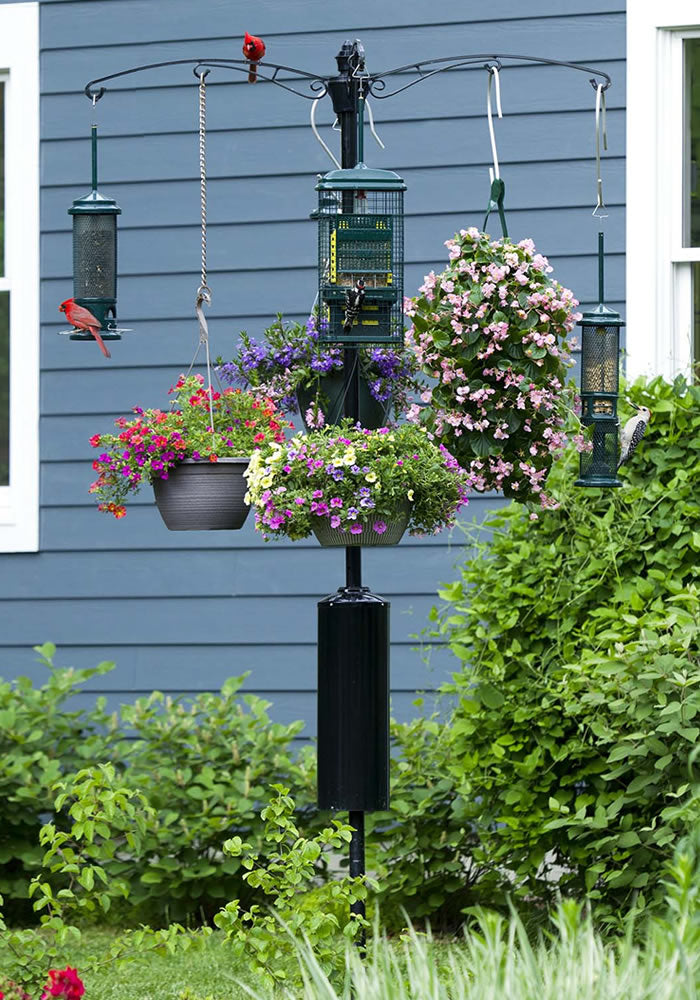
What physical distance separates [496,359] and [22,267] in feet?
8.02

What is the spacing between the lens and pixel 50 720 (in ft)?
15.7

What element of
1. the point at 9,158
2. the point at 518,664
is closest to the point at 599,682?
the point at 518,664

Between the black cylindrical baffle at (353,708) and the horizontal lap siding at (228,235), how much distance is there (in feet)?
4.74

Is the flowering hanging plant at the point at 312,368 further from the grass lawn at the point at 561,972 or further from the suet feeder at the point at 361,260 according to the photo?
the grass lawn at the point at 561,972

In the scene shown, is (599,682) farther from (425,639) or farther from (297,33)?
(297,33)

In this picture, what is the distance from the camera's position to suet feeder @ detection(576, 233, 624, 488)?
3598 mm

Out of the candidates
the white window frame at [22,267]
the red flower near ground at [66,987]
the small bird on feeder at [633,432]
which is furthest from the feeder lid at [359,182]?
the white window frame at [22,267]

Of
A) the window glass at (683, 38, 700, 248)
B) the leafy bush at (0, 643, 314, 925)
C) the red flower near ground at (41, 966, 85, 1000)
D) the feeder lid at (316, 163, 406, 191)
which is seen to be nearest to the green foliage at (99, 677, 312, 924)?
the leafy bush at (0, 643, 314, 925)

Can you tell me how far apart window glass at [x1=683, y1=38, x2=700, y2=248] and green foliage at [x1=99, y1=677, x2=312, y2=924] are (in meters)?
2.15

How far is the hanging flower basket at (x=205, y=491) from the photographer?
364 centimetres

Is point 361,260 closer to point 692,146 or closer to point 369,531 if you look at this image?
point 369,531

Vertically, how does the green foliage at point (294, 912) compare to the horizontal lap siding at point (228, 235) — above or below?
below

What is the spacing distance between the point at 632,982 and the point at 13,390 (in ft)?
12.3

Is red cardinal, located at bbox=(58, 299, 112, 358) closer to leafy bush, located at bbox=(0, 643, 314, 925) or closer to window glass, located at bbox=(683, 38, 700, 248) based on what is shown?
leafy bush, located at bbox=(0, 643, 314, 925)
